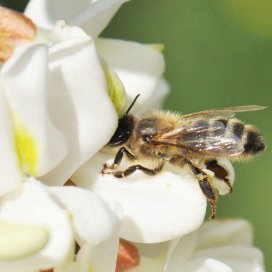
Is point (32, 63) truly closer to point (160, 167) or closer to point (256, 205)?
point (160, 167)

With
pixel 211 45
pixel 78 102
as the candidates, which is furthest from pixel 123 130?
pixel 211 45

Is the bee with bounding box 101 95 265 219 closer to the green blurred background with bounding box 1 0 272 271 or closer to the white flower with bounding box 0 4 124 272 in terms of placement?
the white flower with bounding box 0 4 124 272

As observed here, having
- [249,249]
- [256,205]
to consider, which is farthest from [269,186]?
[249,249]

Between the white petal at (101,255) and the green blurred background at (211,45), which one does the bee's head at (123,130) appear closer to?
the white petal at (101,255)

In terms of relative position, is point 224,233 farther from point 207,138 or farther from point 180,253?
point 207,138

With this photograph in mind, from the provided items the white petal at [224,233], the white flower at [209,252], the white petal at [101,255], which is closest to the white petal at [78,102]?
the white petal at [101,255]
